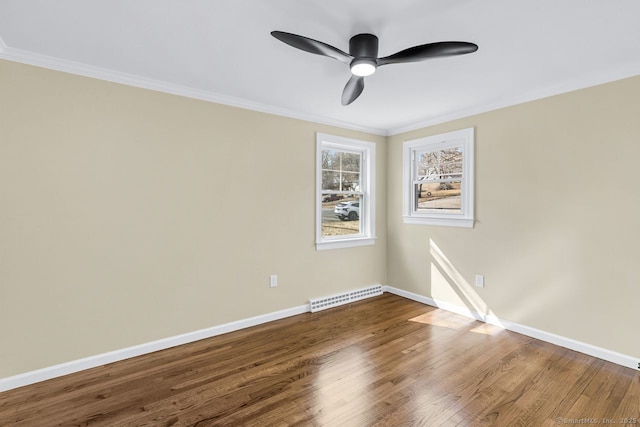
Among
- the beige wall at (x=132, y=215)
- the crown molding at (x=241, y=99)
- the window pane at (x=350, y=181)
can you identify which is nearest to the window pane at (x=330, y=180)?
the window pane at (x=350, y=181)

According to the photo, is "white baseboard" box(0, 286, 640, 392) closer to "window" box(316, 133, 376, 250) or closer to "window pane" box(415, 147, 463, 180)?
"window" box(316, 133, 376, 250)

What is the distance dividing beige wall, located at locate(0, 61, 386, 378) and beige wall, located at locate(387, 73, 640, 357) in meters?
2.03

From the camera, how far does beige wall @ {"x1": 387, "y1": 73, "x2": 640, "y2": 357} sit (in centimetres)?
257

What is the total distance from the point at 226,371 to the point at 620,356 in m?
3.21

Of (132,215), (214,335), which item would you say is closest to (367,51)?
(132,215)

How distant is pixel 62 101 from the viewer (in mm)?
2434

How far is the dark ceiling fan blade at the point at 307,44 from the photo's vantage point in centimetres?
171

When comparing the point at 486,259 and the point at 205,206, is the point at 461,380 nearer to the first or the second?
the point at 486,259

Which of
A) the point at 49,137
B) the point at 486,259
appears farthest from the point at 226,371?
the point at 486,259

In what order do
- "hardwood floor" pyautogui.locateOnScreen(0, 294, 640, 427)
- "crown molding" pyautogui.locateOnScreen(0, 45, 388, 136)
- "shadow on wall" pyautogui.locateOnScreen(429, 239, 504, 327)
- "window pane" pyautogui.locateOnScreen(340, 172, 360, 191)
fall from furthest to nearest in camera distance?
"window pane" pyautogui.locateOnScreen(340, 172, 360, 191) → "shadow on wall" pyautogui.locateOnScreen(429, 239, 504, 327) → "crown molding" pyautogui.locateOnScreen(0, 45, 388, 136) → "hardwood floor" pyautogui.locateOnScreen(0, 294, 640, 427)

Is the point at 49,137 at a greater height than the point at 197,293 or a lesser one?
greater

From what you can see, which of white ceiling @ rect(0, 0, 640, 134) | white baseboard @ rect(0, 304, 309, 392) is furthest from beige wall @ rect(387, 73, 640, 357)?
white baseboard @ rect(0, 304, 309, 392)

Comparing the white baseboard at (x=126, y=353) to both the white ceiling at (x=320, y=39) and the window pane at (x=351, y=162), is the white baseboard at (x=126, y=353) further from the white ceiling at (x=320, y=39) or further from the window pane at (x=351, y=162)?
the white ceiling at (x=320, y=39)

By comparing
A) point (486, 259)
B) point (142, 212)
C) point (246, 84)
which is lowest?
point (486, 259)
